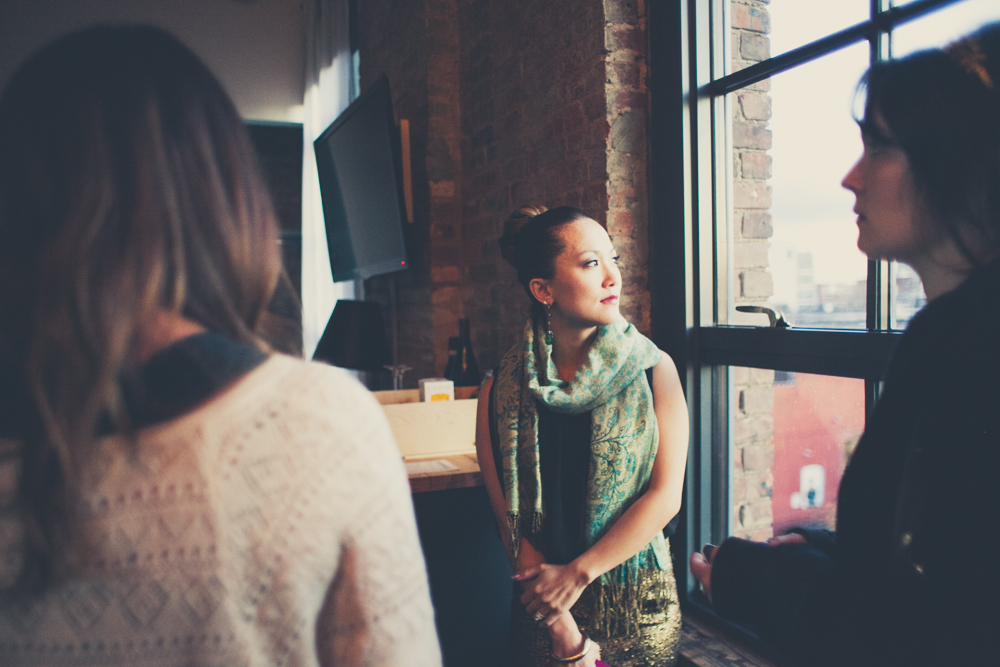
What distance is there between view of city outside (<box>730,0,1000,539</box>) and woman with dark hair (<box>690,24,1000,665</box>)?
0.64 m

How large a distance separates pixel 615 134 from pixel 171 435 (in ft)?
5.56

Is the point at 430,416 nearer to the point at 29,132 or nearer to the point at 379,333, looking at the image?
the point at 379,333

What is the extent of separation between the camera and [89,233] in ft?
1.61

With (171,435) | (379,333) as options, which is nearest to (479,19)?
(379,333)

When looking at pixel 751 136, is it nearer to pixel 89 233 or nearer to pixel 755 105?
pixel 755 105

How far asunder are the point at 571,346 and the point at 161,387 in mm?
1105

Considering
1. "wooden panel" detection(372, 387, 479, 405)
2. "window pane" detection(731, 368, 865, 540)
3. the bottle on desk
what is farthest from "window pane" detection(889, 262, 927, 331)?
the bottle on desk

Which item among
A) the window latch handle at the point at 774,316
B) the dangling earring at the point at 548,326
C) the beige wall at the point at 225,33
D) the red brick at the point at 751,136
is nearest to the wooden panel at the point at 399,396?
the dangling earring at the point at 548,326

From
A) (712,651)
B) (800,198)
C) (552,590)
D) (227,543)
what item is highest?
(800,198)

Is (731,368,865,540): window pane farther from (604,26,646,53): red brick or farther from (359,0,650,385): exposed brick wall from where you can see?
(604,26,646,53): red brick

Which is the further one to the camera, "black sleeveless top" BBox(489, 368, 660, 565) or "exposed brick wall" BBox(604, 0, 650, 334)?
"exposed brick wall" BBox(604, 0, 650, 334)

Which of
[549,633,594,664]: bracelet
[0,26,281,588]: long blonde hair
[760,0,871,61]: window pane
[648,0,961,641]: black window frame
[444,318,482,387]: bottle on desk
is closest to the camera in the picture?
[0,26,281,588]: long blonde hair

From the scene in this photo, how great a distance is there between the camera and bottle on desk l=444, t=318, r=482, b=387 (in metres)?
2.71

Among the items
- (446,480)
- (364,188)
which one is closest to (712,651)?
(446,480)
